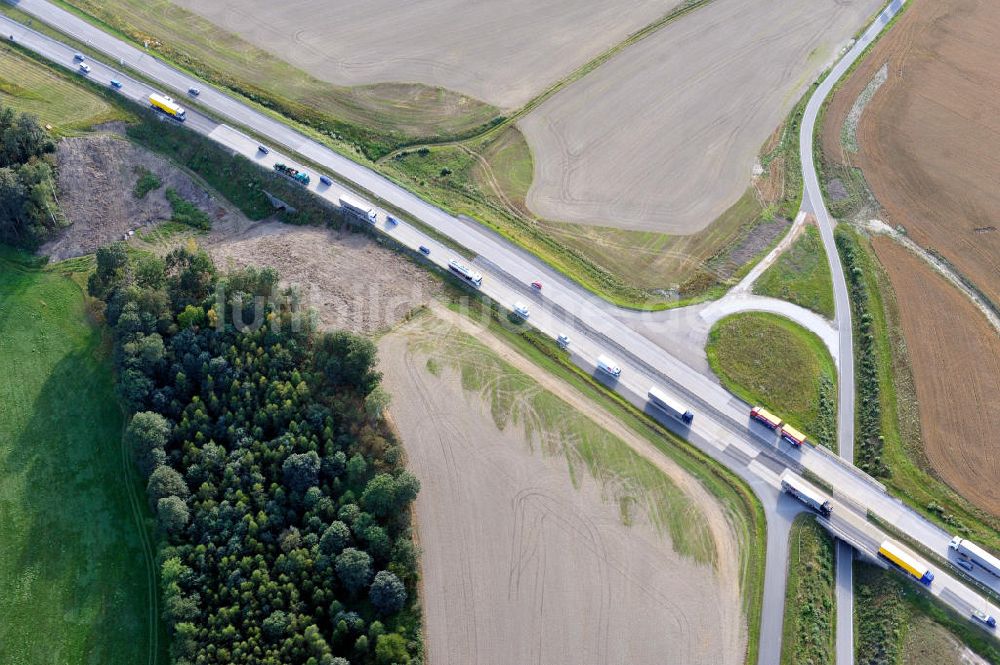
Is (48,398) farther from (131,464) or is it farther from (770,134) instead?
(770,134)

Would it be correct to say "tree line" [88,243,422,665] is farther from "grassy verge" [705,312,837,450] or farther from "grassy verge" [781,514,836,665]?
"grassy verge" [705,312,837,450]

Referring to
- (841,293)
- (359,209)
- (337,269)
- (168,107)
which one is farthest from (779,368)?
(168,107)

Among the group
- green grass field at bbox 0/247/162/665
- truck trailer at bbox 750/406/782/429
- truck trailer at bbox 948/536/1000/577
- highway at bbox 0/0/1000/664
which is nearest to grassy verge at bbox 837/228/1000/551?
highway at bbox 0/0/1000/664

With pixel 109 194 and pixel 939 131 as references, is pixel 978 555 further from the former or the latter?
pixel 109 194

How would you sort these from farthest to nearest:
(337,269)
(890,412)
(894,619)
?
(337,269), (890,412), (894,619)

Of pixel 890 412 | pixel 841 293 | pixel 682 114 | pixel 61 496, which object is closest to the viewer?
pixel 61 496

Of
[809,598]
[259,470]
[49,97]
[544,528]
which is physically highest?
[49,97]

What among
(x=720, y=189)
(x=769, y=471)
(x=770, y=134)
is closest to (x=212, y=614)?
(x=769, y=471)
